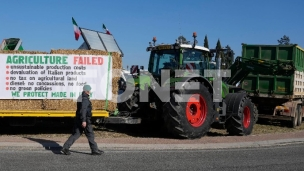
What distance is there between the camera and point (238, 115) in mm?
13289

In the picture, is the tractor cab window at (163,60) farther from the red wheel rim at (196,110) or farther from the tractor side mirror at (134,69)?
the red wheel rim at (196,110)

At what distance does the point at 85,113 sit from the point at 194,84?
12.5 ft

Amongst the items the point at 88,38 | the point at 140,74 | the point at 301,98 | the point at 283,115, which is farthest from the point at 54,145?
the point at 301,98

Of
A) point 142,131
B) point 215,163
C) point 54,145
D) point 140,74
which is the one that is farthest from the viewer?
point 142,131

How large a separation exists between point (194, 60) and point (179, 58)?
1.97 feet

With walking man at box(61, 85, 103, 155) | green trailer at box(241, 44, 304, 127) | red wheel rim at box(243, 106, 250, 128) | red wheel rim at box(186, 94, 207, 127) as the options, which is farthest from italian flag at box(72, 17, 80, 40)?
green trailer at box(241, 44, 304, 127)

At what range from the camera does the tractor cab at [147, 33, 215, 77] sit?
41.1 ft

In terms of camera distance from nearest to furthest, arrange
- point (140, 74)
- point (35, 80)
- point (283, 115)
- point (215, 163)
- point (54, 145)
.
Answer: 1. point (215, 163)
2. point (54, 145)
3. point (35, 80)
4. point (140, 74)
5. point (283, 115)

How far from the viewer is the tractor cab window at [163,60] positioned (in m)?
12.7

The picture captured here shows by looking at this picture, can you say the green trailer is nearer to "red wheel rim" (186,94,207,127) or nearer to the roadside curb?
"red wheel rim" (186,94,207,127)

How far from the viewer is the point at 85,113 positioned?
9352 mm

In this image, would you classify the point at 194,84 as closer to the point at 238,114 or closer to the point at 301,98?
the point at 238,114

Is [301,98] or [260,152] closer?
[260,152]

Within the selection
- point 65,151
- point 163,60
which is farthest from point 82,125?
point 163,60
